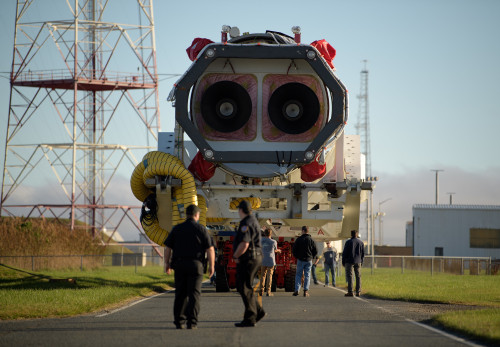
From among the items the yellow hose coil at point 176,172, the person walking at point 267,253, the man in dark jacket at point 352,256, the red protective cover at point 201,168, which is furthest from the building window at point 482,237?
the yellow hose coil at point 176,172

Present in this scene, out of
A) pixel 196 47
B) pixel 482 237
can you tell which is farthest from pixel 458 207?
pixel 196 47

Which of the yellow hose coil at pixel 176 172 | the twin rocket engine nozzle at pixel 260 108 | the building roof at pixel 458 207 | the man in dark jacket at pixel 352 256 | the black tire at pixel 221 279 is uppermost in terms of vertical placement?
the building roof at pixel 458 207

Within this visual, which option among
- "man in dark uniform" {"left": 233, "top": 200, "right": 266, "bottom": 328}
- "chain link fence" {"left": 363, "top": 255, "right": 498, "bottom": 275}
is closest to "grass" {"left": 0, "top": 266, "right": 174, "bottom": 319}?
"man in dark uniform" {"left": 233, "top": 200, "right": 266, "bottom": 328}

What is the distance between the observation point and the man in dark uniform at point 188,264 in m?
12.6

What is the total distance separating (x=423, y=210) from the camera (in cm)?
7938

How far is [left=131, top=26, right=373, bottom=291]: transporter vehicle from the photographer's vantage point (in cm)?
1666

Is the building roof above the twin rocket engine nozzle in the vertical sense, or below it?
above

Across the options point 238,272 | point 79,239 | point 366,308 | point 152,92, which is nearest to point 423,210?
point 152,92

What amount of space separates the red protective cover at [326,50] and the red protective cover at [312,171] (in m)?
1.98

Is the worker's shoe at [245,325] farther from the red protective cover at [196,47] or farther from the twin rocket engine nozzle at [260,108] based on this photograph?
the red protective cover at [196,47]

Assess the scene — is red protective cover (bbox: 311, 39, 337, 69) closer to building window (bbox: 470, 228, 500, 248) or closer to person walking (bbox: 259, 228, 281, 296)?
person walking (bbox: 259, 228, 281, 296)

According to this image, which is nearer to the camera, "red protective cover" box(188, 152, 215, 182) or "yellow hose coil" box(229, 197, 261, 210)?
"red protective cover" box(188, 152, 215, 182)

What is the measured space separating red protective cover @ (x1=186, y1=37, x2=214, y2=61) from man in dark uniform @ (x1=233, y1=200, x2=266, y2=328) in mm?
4928

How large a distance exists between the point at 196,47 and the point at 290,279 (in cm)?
865
